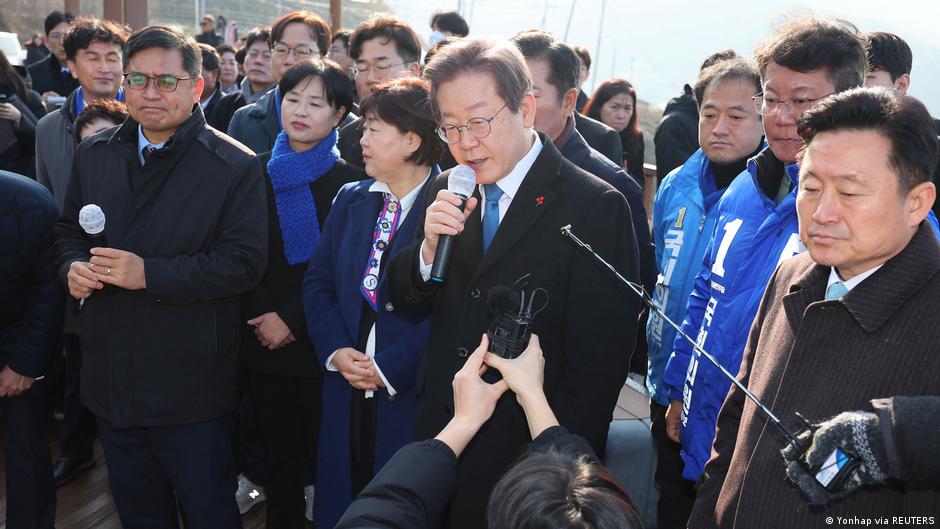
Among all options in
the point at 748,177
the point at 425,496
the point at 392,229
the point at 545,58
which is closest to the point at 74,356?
the point at 392,229

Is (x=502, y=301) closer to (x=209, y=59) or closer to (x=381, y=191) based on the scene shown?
(x=381, y=191)

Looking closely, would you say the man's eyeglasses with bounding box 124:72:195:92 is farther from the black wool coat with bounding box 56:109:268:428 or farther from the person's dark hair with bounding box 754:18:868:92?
the person's dark hair with bounding box 754:18:868:92

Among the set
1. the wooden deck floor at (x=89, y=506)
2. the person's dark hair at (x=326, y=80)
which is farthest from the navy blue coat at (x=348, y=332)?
the wooden deck floor at (x=89, y=506)

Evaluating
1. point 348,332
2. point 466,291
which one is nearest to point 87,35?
point 348,332

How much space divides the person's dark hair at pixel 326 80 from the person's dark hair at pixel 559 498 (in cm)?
232

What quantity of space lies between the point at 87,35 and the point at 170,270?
2.14m

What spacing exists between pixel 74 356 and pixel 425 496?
307 cm

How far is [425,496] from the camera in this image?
4.84 ft

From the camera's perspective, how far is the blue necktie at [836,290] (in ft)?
4.96

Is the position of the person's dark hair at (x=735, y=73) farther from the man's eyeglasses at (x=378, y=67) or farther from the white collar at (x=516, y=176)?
the man's eyeglasses at (x=378, y=67)

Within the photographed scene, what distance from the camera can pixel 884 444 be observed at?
4.00 ft

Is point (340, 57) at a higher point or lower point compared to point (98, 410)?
higher

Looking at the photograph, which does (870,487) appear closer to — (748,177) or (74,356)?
(748,177)

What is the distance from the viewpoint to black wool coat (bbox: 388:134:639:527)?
198 cm
